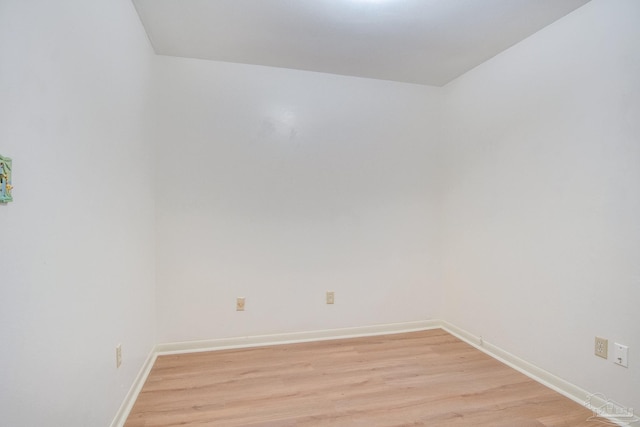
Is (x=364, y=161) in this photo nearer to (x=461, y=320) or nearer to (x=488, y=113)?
(x=488, y=113)

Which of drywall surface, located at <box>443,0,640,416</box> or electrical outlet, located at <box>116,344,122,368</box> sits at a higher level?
drywall surface, located at <box>443,0,640,416</box>

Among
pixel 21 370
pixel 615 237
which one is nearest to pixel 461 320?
pixel 615 237

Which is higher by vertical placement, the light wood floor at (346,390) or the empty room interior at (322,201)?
the empty room interior at (322,201)

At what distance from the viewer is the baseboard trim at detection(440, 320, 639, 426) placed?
170 cm

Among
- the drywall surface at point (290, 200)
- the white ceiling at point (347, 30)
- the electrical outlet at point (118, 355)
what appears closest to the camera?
the electrical outlet at point (118, 355)

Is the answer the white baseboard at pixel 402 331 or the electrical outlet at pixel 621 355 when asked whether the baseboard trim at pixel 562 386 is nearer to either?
the white baseboard at pixel 402 331

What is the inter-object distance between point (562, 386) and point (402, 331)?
49.6 inches

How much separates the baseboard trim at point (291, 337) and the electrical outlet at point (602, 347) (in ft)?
4.63

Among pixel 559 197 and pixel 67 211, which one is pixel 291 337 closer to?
pixel 67 211

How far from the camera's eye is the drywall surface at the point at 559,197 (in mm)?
1696

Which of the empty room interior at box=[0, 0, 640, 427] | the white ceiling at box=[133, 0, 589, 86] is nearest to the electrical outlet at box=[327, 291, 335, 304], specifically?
the empty room interior at box=[0, 0, 640, 427]

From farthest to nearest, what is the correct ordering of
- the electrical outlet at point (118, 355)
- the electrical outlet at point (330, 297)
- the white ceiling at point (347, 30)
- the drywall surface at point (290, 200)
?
the electrical outlet at point (330, 297)
the drywall surface at point (290, 200)
the white ceiling at point (347, 30)
the electrical outlet at point (118, 355)

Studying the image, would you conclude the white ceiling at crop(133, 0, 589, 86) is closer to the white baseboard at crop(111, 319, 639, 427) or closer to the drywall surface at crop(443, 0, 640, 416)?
the drywall surface at crop(443, 0, 640, 416)

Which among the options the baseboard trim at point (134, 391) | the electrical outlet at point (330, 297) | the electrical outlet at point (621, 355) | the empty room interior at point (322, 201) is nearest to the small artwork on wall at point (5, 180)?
the empty room interior at point (322, 201)
